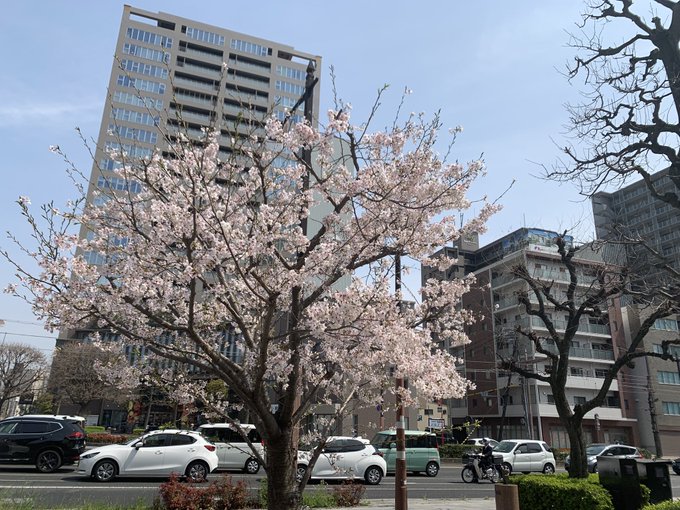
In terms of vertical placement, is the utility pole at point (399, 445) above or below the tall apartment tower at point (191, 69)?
below

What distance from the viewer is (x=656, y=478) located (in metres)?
10.6

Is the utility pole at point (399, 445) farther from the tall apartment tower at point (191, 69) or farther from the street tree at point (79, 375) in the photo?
the tall apartment tower at point (191, 69)

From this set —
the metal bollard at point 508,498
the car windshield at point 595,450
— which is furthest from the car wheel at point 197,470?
the car windshield at point 595,450

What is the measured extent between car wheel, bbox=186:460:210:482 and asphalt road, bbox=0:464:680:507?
101 cm

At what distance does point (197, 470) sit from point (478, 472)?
12355 millimetres

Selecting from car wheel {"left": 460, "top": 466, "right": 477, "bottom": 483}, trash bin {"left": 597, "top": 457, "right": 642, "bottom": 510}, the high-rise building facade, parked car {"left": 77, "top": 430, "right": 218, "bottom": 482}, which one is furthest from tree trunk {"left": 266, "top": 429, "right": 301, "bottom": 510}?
the high-rise building facade

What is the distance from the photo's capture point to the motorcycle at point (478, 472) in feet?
68.0

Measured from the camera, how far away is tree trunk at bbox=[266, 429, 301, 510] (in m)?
5.51

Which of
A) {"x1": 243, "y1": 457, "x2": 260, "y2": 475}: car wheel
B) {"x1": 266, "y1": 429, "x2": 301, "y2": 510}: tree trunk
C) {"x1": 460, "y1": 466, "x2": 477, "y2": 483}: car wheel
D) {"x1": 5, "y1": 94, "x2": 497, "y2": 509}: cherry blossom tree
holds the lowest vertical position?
{"x1": 460, "y1": 466, "x2": 477, "y2": 483}: car wheel

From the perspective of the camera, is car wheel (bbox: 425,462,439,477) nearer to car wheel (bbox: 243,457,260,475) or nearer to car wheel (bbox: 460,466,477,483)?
car wheel (bbox: 460,466,477,483)

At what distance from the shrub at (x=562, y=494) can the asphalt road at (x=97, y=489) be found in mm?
4967

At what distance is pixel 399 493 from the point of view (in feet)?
27.3

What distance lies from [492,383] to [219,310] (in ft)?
170

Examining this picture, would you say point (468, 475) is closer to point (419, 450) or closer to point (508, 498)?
point (419, 450)
